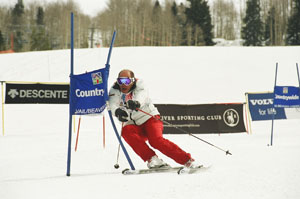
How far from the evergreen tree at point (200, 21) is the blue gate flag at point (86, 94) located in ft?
161

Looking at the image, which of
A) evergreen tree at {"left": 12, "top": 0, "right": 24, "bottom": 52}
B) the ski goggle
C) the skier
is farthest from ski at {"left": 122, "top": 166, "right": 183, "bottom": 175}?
evergreen tree at {"left": 12, "top": 0, "right": 24, "bottom": 52}

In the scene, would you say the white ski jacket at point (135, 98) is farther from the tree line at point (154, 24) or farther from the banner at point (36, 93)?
the tree line at point (154, 24)

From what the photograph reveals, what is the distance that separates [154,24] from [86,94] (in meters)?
51.0

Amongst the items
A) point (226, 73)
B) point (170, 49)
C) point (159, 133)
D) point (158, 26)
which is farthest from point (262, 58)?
point (158, 26)

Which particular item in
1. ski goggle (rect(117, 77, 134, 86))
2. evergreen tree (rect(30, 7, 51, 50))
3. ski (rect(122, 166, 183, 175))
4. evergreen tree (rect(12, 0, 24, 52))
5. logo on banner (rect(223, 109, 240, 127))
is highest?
→ evergreen tree (rect(12, 0, 24, 52))

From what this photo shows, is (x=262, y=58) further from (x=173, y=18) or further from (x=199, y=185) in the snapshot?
(x=173, y=18)

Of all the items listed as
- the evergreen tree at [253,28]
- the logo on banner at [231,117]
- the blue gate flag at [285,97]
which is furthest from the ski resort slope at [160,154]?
the evergreen tree at [253,28]

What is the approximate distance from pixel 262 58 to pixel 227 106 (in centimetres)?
1656

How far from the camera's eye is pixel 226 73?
22.2m

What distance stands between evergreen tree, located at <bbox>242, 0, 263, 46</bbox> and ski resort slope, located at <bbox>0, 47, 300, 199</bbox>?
101ft

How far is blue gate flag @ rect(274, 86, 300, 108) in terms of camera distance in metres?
8.15

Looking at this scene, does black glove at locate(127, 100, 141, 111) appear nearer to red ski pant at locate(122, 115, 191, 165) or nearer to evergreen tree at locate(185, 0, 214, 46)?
red ski pant at locate(122, 115, 191, 165)

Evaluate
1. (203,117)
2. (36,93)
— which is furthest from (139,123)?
(36,93)

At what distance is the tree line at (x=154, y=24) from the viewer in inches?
2028
